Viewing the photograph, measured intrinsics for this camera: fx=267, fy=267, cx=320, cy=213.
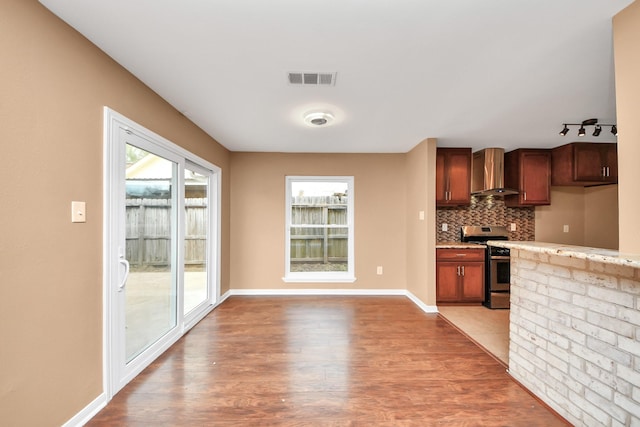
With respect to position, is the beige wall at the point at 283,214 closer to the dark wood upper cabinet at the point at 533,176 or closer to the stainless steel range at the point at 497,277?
the stainless steel range at the point at 497,277

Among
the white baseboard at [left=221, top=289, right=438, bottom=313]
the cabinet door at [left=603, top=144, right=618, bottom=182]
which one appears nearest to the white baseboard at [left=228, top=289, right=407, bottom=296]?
the white baseboard at [left=221, top=289, right=438, bottom=313]

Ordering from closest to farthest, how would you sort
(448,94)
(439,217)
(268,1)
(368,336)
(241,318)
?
(268,1)
(448,94)
(368,336)
(241,318)
(439,217)

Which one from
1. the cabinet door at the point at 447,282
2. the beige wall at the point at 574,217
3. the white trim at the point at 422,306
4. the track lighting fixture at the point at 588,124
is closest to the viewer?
the track lighting fixture at the point at 588,124

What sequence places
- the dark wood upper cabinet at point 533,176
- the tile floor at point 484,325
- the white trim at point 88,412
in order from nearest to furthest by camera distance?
the white trim at point 88,412
the tile floor at point 484,325
the dark wood upper cabinet at point 533,176

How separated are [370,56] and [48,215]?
2.18m

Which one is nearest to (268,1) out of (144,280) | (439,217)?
(144,280)

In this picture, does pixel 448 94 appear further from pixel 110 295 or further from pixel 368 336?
pixel 110 295

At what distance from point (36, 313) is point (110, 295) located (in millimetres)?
479

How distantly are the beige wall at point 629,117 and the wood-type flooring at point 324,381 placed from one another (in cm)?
132

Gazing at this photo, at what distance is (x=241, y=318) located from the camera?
3.47 meters

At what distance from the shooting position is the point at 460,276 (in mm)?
4020

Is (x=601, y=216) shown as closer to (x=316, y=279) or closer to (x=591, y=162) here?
(x=591, y=162)

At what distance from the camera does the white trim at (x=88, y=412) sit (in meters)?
1.61

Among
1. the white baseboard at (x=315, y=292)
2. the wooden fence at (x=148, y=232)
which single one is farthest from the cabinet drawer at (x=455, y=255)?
the wooden fence at (x=148, y=232)
